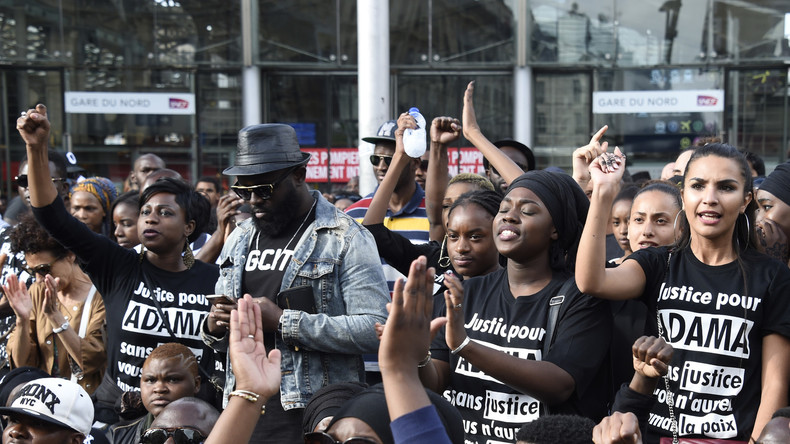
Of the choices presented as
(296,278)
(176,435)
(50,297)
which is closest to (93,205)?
(50,297)

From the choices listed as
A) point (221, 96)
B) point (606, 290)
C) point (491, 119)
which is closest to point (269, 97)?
point (221, 96)

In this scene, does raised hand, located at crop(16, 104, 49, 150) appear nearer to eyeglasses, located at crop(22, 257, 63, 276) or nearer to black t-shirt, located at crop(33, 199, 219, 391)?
black t-shirt, located at crop(33, 199, 219, 391)

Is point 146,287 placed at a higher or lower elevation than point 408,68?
lower

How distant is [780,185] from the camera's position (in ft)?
14.6

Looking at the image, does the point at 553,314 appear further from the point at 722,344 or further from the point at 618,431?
the point at 618,431

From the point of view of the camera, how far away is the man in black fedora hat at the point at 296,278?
3748 mm

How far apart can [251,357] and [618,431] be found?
1177 mm

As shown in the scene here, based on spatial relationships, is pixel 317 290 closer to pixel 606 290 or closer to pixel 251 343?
pixel 251 343

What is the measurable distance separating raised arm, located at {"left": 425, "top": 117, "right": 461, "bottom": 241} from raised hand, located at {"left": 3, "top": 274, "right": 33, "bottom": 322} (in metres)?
2.45

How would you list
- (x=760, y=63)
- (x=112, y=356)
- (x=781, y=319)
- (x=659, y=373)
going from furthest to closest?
(x=760, y=63), (x=112, y=356), (x=781, y=319), (x=659, y=373)

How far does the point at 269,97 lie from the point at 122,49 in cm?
262

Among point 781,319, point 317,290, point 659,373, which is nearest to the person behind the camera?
point 659,373

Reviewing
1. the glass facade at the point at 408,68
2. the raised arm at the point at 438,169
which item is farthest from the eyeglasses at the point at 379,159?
the glass facade at the point at 408,68

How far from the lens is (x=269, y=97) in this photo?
50.5ft
